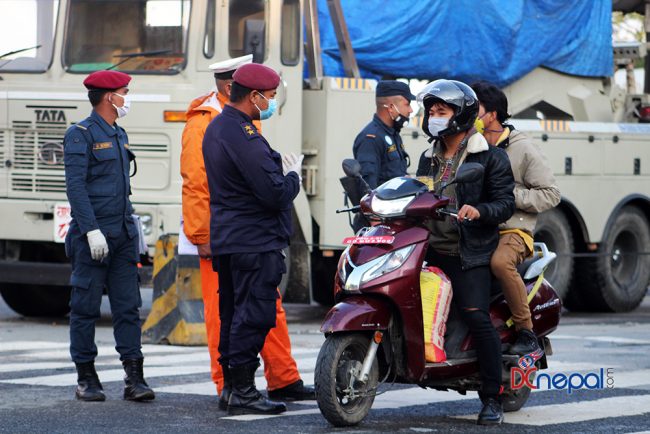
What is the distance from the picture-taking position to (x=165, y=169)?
13641 millimetres

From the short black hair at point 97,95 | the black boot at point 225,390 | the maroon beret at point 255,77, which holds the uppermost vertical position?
the maroon beret at point 255,77

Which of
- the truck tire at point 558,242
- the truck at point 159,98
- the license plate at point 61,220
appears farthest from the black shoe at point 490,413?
the truck tire at point 558,242

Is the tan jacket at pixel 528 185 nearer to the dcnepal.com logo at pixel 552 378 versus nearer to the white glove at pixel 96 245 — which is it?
the dcnepal.com logo at pixel 552 378

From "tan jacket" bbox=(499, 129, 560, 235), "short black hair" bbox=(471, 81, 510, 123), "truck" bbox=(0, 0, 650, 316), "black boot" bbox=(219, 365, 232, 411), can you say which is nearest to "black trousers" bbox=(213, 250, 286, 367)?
"black boot" bbox=(219, 365, 232, 411)

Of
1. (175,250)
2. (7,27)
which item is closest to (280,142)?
(175,250)

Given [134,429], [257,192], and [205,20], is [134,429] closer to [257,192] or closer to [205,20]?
[257,192]

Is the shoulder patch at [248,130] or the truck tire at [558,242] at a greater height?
the shoulder patch at [248,130]

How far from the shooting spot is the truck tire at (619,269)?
642 inches

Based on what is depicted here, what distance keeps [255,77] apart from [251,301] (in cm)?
118

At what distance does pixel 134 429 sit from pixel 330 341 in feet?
3.50

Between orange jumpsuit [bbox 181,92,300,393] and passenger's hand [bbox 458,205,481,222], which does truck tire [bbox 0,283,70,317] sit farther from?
passenger's hand [bbox 458,205,481,222]

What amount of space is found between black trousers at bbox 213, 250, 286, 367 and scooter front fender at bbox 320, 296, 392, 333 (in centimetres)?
52

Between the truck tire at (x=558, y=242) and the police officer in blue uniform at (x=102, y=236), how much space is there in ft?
23.6

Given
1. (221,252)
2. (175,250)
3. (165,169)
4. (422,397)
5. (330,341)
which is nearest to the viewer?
Result: (330,341)
